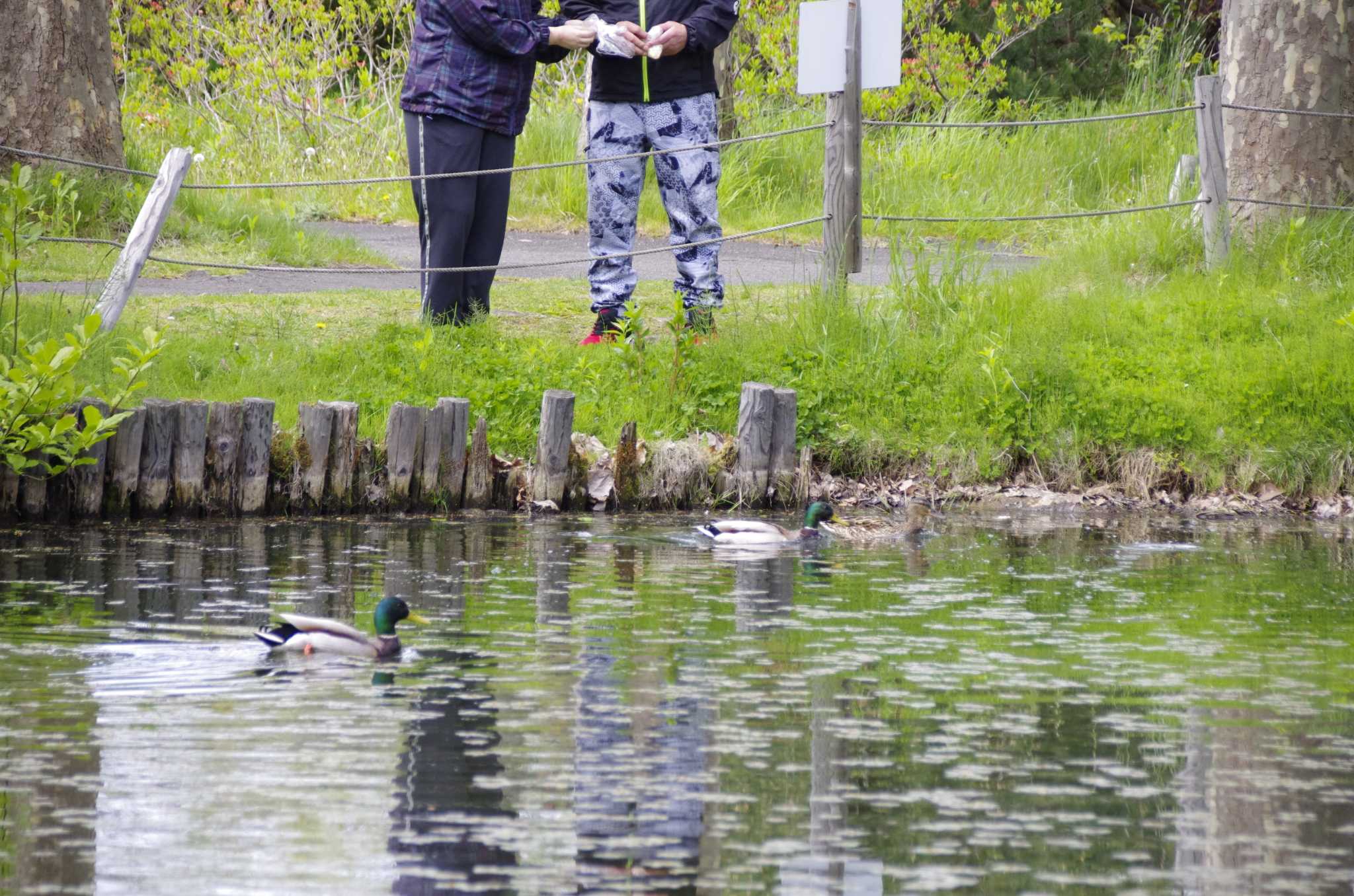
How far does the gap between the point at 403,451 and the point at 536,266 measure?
2181mm

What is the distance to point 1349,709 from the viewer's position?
211 inches

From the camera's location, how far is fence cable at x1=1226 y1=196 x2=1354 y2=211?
34.8 ft

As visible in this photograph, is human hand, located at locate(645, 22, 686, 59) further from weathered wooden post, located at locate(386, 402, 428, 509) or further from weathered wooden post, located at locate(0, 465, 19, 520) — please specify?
weathered wooden post, located at locate(0, 465, 19, 520)

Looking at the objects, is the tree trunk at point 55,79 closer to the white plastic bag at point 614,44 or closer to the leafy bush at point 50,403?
the white plastic bag at point 614,44

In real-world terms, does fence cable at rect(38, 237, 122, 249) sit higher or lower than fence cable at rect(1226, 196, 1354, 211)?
lower

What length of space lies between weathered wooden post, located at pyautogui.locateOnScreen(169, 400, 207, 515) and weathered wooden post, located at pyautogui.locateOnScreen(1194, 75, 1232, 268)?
552 cm

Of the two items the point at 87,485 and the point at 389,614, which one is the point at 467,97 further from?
the point at 389,614

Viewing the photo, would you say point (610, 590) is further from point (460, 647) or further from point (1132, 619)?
point (1132, 619)

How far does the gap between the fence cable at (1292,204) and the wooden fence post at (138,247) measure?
5585 millimetres

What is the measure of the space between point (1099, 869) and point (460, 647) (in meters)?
2.49

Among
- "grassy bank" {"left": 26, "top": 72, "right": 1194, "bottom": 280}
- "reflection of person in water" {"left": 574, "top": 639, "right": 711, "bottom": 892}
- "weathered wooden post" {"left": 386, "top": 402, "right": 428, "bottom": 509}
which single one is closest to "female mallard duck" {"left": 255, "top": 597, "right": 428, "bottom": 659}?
"reflection of person in water" {"left": 574, "top": 639, "right": 711, "bottom": 892}

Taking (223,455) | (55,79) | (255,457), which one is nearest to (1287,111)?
(255,457)

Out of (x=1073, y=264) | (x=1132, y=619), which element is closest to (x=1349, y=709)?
(x=1132, y=619)

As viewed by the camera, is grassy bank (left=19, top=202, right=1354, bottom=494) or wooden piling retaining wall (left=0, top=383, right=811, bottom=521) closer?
wooden piling retaining wall (left=0, top=383, right=811, bottom=521)
